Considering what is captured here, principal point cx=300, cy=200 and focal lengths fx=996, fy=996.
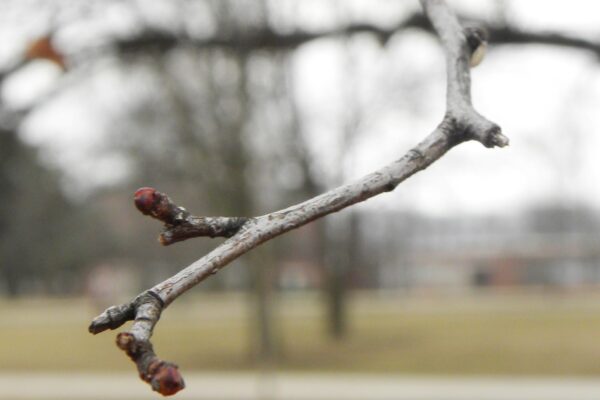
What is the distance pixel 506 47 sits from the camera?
24.0ft

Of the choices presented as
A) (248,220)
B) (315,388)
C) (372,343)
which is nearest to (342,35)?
(248,220)

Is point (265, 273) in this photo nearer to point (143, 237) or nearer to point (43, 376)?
point (43, 376)

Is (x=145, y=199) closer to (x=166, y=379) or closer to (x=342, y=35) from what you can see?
(x=166, y=379)

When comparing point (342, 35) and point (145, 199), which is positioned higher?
point (342, 35)

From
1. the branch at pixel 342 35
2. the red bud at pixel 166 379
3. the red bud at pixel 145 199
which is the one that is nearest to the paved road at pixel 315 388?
the branch at pixel 342 35

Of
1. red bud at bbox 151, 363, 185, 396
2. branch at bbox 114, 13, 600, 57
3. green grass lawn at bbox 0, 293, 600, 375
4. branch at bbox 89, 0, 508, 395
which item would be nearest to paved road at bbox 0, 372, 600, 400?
green grass lawn at bbox 0, 293, 600, 375

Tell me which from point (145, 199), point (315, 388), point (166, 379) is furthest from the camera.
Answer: point (315, 388)

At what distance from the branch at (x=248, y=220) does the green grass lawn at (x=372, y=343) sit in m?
16.6

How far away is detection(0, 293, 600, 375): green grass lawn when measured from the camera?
19.0m

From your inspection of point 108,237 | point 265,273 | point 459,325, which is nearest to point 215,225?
point 265,273

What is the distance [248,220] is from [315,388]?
14.7 m

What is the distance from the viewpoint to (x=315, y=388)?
1534 centimetres

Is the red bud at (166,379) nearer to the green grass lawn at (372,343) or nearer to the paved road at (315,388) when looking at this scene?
the paved road at (315,388)

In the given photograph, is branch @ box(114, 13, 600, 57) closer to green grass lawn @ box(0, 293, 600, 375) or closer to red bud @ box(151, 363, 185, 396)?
red bud @ box(151, 363, 185, 396)
